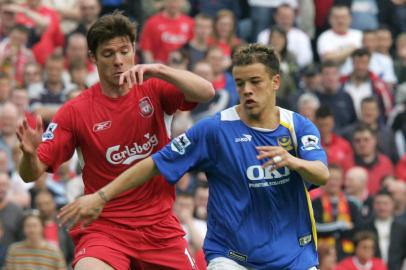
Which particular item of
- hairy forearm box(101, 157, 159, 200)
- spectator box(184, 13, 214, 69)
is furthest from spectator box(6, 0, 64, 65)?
hairy forearm box(101, 157, 159, 200)

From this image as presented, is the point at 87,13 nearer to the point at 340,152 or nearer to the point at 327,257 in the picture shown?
the point at 340,152

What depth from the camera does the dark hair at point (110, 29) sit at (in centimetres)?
932

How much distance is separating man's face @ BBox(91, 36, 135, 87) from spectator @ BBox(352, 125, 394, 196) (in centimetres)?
823

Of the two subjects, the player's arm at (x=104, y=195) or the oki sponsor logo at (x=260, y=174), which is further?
the oki sponsor logo at (x=260, y=174)

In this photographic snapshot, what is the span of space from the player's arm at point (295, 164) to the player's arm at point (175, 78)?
0.92 m

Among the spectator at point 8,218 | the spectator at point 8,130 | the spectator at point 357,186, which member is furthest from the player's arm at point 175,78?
the spectator at point 357,186

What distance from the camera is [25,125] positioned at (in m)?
8.93

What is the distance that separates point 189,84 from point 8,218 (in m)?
5.95

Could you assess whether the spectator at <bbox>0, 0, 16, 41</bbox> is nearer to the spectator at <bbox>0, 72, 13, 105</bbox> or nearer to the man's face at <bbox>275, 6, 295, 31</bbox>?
the spectator at <bbox>0, 72, 13, 105</bbox>

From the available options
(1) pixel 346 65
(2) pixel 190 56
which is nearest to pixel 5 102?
(2) pixel 190 56

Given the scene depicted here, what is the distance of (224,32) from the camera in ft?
60.7

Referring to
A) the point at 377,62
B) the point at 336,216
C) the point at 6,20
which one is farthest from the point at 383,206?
the point at 6,20

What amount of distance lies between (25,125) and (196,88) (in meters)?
1.30

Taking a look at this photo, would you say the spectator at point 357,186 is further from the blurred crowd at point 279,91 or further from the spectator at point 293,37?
the spectator at point 293,37
